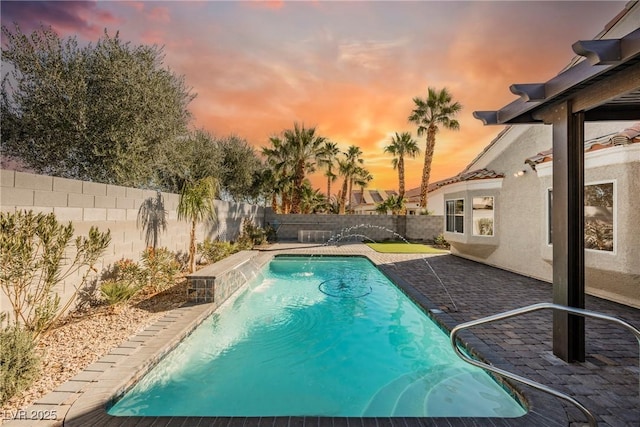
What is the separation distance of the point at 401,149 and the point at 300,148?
36.3 ft

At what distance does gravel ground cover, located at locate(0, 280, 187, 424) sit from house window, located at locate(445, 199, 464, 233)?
10.8 meters

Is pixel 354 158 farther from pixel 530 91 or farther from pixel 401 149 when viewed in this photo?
pixel 530 91

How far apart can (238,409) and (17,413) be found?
6.76ft

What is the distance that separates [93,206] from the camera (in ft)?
19.4

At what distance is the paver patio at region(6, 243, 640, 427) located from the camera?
9.05 ft

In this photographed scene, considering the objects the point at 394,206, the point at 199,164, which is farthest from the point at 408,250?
the point at 199,164

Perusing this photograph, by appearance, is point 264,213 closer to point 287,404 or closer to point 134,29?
point 134,29

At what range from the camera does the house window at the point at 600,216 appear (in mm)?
6719

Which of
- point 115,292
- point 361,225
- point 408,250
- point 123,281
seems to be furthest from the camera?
point 361,225

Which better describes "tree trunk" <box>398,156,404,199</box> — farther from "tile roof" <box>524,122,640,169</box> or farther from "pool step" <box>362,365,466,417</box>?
"pool step" <box>362,365,466,417</box>

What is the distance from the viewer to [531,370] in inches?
144

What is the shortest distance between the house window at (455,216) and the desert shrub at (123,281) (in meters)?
11.5

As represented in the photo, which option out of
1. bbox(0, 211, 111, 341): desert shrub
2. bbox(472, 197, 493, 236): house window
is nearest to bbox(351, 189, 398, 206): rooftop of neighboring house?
bbox(472, 197, 493, 236): house window

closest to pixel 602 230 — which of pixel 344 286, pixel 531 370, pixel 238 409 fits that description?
pixel 531 370
